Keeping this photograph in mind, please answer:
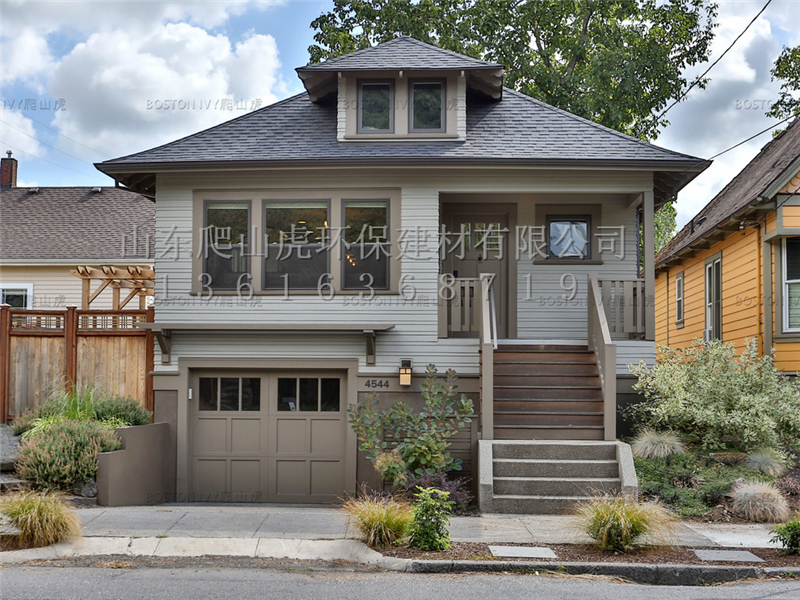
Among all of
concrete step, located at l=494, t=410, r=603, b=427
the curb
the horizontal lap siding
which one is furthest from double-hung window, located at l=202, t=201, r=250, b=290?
the curb

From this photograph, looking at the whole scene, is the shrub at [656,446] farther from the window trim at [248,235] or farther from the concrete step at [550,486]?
the window trim at [248,235]

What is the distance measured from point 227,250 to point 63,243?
11.1m

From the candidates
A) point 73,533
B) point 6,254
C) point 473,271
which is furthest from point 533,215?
point 6,254

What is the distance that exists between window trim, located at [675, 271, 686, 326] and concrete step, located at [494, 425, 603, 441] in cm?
1051

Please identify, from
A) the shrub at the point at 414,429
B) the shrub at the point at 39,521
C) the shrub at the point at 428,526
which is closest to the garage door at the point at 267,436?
the shrub at the point at 414,429

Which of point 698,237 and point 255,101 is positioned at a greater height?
point 255,101

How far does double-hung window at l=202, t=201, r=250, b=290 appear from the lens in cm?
1289

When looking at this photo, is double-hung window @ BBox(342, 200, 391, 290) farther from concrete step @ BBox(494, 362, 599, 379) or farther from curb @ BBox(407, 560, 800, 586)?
curb @ BBox(407, 560, 800, 586)

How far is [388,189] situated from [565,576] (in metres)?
7.48

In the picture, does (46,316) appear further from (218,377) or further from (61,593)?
(61,593)

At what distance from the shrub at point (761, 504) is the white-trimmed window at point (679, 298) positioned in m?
11.8

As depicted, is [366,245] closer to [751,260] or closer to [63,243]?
[751,260]

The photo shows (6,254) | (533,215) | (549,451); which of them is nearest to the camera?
(549,451)

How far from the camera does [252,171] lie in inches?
500
